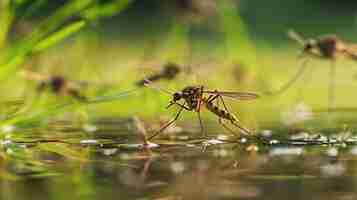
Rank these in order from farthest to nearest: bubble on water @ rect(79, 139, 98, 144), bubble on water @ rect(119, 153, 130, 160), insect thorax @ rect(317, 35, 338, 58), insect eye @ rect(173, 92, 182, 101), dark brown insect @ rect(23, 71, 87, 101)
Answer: dark brown insect @ rect(23, 71, 87, 101), insect thorax @ rect(317, 35, 338, 58), bubble on water @ rect(79, 139, 98, 144), insect eye @ rect(173, 92, 182, 101), bubble on water @ rect(119, 153, 130, 160)

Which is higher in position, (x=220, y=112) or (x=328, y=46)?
(x=328, y=46)

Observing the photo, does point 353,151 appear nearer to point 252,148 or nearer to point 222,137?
point 252,148

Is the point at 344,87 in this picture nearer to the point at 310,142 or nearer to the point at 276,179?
the point at 310,142

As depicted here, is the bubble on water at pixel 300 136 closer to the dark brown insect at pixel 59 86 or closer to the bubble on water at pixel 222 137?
the bubble on water at pixel 222 137

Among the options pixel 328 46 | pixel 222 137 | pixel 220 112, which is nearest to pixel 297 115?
pixel 328 46

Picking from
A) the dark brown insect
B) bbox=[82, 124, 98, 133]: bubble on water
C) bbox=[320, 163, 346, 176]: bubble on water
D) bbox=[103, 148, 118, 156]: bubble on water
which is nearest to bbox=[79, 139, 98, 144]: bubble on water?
bbox=[103, 148, 118, 156]: bubble on water

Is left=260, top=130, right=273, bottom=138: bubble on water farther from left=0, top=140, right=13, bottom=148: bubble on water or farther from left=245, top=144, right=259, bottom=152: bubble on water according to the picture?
left=0, top=140, right=13, bottom=148: bubble on water

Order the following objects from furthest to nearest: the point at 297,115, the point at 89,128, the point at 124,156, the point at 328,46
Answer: the point at 297,115, the point at 328,46, the point at 89,128, the point at 124,156
